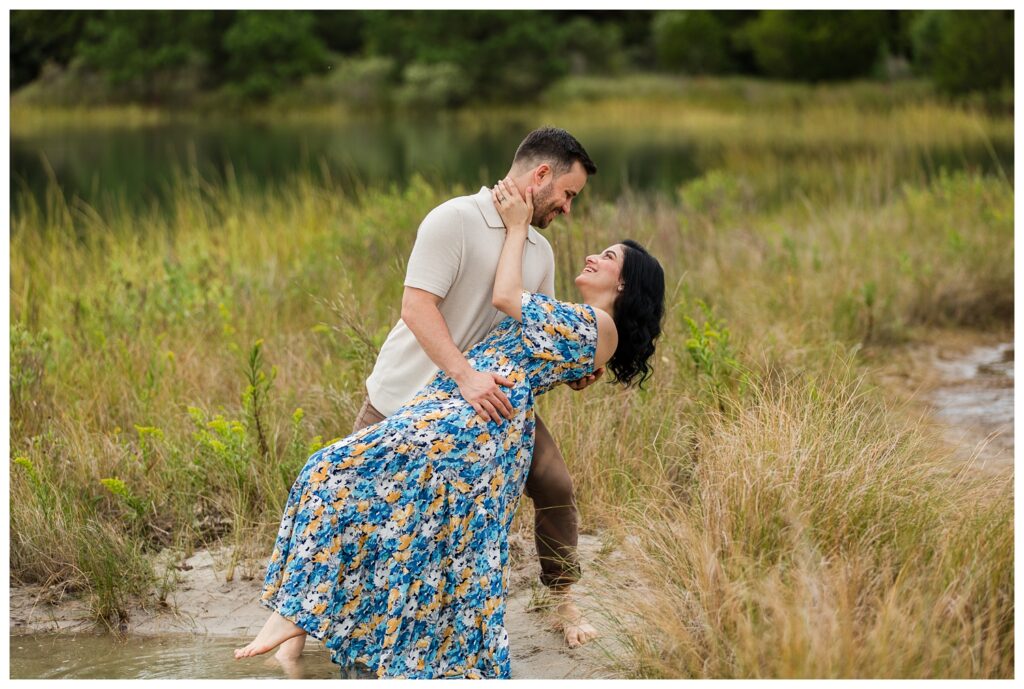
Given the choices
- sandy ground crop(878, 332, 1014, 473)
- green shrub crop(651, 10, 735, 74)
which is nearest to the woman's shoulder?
sandy ground crop(878, 332, 1014, 473)

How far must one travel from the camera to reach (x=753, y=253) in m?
9.05

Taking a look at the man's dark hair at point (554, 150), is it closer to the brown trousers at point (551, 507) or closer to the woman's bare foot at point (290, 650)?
the brown trousers at point (551, 507)

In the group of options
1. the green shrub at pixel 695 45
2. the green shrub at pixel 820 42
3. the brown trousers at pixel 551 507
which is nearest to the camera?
the brown trousers at pixel 551 507

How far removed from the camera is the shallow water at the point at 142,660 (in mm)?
3666

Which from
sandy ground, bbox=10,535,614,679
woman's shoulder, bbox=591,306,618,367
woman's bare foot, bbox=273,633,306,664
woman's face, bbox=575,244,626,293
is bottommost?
sandy ground, bbox=10,535,614,679

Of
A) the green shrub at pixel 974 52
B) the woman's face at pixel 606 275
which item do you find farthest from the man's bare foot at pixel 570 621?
the green shrub at pixel 974 52

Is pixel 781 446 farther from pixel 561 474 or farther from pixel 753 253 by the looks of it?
pixel 753 253

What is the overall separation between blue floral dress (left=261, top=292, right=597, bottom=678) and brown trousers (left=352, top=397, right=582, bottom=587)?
25cm

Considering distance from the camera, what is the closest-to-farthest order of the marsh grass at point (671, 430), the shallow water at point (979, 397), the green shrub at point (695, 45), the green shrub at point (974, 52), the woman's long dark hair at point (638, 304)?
the marsh grass at point (671, 430), the woman's long dark hair at point (638, 304), the shallow water at point (979, 397), the green shrub at point (974, 52), the green shrub at point (695, 45)

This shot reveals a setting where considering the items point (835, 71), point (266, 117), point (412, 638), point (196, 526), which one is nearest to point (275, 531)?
point (196, 526)

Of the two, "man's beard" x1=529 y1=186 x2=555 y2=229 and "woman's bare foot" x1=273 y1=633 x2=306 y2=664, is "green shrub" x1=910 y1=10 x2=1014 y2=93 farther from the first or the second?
"woman's bare foot" x1=273 y1=633 x2=306 y2=664

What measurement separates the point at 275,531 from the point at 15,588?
0.97 metres

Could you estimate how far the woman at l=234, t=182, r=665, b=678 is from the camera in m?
3.30

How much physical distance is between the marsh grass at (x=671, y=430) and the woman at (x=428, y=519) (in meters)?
0.47
